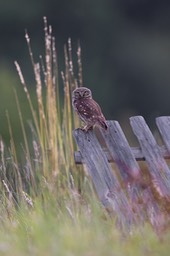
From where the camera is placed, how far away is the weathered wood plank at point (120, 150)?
6958 millimetres

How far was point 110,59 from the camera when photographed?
2686cm

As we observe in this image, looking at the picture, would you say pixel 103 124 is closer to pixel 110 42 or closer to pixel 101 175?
pixel 101 175

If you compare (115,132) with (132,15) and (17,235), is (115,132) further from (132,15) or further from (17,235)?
(132,15)

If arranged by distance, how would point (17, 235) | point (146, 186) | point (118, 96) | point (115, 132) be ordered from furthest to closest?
1. point (118, 96)
2. point (115, 132)
3. point (146, 186)
4. point (17, 235)

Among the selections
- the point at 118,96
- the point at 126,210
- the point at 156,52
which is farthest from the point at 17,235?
the point at 156,52

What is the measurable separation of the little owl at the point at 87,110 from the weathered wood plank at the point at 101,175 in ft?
0.38

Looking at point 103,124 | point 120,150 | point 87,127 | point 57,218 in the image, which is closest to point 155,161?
point 120,150

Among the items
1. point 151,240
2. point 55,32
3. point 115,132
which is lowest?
point 151,240

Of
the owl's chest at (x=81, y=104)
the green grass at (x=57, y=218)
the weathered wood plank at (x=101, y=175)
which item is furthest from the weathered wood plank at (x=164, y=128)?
the owl's chest at (x=81, y=104)

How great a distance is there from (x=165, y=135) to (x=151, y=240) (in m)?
1.70

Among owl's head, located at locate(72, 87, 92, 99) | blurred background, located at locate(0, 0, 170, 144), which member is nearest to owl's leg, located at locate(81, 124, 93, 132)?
owl's head, located at locate(72, 87, 92, 99)

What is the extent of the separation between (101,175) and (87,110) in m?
1.14

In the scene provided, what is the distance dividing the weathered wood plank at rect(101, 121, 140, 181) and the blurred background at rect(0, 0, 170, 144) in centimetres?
1644

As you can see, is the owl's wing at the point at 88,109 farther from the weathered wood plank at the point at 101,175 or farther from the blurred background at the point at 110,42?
the blurred background at the point at 110,42
